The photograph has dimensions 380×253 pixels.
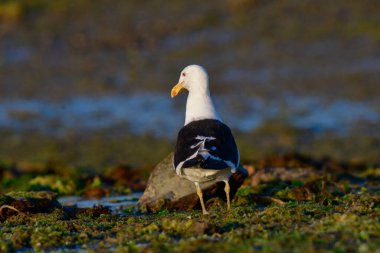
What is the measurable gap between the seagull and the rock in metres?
0.46

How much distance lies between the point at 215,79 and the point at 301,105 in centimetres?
304

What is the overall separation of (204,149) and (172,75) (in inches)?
618

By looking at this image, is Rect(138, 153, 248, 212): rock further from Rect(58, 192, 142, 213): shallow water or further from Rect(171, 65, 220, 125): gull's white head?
Rect(171, 65, 220, 125): gull's white head

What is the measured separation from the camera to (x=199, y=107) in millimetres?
9695

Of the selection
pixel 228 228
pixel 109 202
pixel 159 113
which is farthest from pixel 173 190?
pixel 159 113

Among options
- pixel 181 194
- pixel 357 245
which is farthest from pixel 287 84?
pixel 357 245

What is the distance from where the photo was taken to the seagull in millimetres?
8383

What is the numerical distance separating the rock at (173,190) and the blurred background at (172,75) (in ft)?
22.1

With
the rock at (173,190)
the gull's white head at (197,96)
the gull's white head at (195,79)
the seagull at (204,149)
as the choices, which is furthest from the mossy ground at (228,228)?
the gull's white head at (195,79)

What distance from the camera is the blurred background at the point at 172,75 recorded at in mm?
19281

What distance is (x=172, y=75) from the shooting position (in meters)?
24.0

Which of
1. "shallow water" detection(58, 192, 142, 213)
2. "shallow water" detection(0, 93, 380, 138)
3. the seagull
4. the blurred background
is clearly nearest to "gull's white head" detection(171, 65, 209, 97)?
the seagull

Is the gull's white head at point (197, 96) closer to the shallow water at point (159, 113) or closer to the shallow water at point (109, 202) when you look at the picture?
the shallow water at point (109, 202)

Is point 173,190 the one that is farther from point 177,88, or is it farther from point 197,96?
point 177,88
